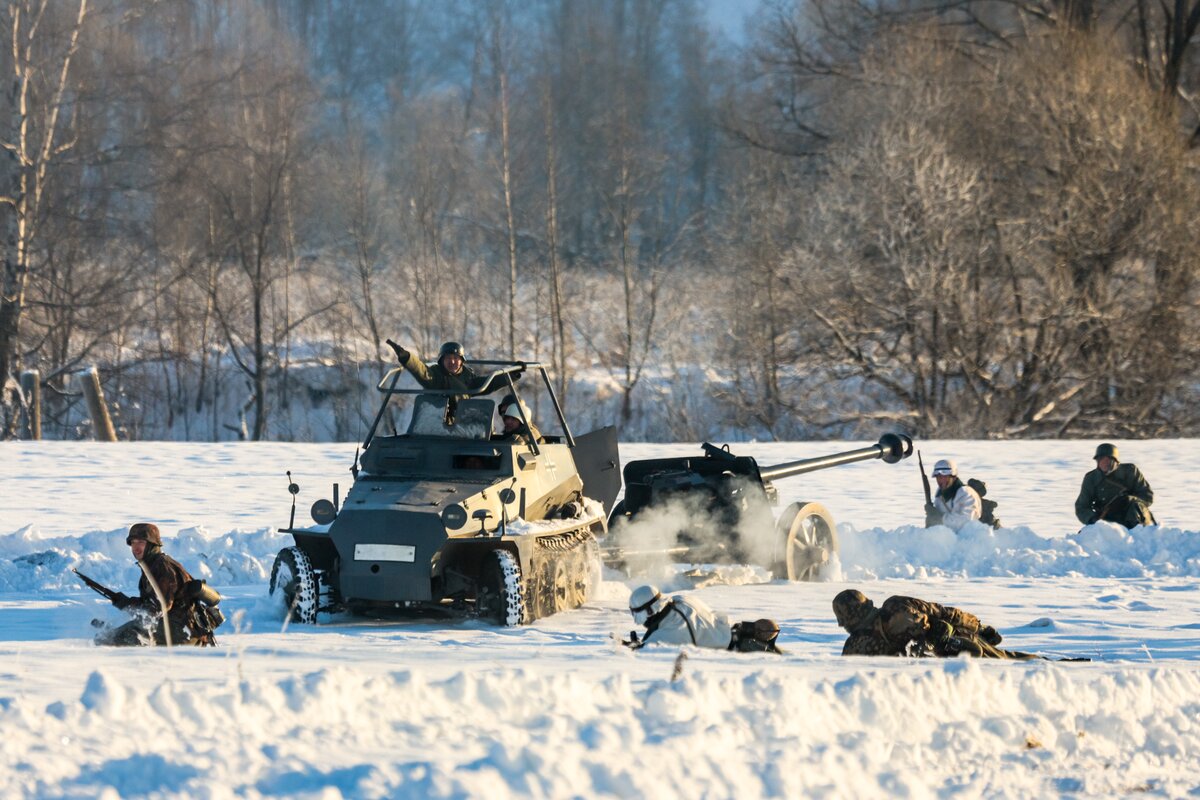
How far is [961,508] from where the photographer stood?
1658 centimetres

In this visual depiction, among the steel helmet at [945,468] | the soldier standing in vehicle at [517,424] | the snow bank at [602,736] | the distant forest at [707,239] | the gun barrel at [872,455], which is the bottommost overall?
the snow bank at [602,736]

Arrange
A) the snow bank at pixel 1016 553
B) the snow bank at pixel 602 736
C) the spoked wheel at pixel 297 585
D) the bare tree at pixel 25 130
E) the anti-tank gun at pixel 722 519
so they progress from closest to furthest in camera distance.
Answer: the snow bank at pixel 602 736 < the spoked wheel at pixel 297 585 < the anti-tank gun at pixel 722 519 < the snow bank at pixel 1016 553 < the bare tree at pixel 25 130

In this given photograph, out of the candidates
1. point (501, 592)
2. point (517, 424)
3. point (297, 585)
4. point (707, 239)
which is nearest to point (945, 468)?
point (517, 424)

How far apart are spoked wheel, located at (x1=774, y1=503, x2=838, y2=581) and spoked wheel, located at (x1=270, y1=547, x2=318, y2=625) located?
4.63 m

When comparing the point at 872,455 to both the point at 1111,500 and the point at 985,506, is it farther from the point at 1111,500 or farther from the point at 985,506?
the point at 1111,500

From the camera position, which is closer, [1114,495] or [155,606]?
[155,606]

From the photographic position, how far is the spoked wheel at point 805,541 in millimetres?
14125

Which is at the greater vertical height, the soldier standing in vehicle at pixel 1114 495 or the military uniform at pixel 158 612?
the soldier standing in vehicle at pixel 1114 495

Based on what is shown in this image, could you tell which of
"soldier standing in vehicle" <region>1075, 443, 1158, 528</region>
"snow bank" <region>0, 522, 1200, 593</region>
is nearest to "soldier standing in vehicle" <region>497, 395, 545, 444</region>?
"snow bank" <region>0, 522, 1200, 593</region>

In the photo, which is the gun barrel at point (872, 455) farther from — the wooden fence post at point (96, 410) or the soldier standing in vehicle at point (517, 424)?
the wooden fence post at point (96, 410)

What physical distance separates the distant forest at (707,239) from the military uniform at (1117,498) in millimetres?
16552

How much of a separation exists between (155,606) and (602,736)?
156 inches

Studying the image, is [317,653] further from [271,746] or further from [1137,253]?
[1137,253]

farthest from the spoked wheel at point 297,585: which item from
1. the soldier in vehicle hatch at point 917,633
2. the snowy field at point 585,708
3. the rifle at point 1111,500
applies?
the rifle at point 1111,500
